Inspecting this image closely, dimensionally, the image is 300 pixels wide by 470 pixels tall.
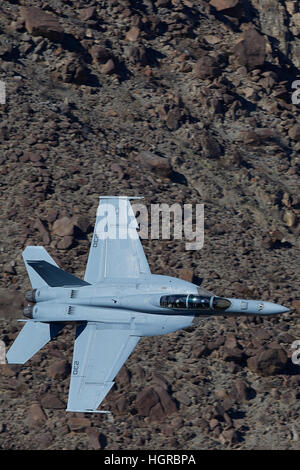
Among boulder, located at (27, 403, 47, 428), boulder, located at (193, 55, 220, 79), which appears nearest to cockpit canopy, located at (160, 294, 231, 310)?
boulder, located at (27, 403, 47, 428)

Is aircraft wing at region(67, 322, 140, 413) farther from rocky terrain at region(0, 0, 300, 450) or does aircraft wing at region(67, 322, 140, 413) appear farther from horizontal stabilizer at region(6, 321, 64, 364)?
rocky terrain at region(0, 0, 300, 450)

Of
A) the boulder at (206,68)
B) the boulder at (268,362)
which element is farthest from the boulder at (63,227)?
the boulder at (206,68)

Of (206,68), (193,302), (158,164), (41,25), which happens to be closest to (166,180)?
(158,164)

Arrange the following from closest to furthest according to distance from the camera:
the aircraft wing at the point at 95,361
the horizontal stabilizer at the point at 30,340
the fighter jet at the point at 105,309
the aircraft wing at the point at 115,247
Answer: the aircraft wing at the point at 95,361, the fighter jet at the point at 105,309, the horizontal stabilizer at the point at 30,340, the aircraft wing at the point at 115,247

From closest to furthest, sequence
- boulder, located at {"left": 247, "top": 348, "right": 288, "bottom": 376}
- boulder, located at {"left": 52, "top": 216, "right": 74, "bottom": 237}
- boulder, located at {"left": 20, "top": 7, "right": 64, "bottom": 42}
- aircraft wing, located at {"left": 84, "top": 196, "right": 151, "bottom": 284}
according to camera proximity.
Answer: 1. aircraft wing, located at {"left": 84, "top": 196, "right": 151, "bottom": 284}
2. boulder, located at {"left": 247, "top": 348, "right": 288, "bottom": 376}
3. boulder, located at {"left": 52, "top": 216, "right": 74, "bottom": 237}
4. boulder, located at {"left": 20, "top": 7, "right": 64, "bottom": 42}

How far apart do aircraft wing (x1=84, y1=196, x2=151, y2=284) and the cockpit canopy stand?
2551mm

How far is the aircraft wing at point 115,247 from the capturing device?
134 ft

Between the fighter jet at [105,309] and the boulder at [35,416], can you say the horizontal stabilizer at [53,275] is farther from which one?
the boulder at [35,416]

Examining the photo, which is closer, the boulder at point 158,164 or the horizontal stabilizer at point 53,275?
the horizontal stabilizer at point 53,275

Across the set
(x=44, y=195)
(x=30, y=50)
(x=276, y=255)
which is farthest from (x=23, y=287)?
(x=30, y=50)

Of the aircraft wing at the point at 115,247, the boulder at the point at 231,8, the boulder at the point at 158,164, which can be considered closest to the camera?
the aircraft wing at the point at 115,247

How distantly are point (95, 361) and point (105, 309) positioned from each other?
2474 millimetres

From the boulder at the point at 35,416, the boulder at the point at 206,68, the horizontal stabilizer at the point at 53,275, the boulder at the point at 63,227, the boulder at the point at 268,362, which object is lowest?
the boulder at the point at 35,416

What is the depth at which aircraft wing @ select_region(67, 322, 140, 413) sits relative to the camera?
125 ft
